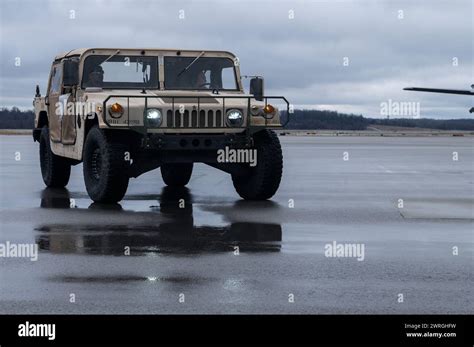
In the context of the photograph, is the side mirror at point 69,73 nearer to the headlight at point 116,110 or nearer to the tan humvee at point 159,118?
the tan humvee at point 159,118

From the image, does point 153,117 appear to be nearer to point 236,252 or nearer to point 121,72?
point 121,72

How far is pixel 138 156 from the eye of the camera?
1485 centimetres

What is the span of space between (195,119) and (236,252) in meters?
5.38

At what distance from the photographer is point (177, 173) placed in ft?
62.0

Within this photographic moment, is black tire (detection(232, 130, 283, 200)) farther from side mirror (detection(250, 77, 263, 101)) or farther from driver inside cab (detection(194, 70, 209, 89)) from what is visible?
driver inside cab (detection(194, 70, 209, 89))

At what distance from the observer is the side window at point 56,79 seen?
677 inches

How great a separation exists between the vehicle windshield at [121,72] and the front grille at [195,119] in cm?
144

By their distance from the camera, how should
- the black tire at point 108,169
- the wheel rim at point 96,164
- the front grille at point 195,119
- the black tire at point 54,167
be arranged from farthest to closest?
the black tire at point 54,167 < the wheel rim at point 96,164 < the front grille at point 195,119 < the black tire at point 108,169

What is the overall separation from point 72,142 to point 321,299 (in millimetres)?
9535

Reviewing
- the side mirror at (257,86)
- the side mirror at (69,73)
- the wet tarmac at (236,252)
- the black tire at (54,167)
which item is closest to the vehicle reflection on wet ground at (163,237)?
the wet tarmac at (236,252)

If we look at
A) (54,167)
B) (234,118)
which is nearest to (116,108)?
(234,118)

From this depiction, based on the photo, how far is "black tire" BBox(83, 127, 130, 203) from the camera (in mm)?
14281
